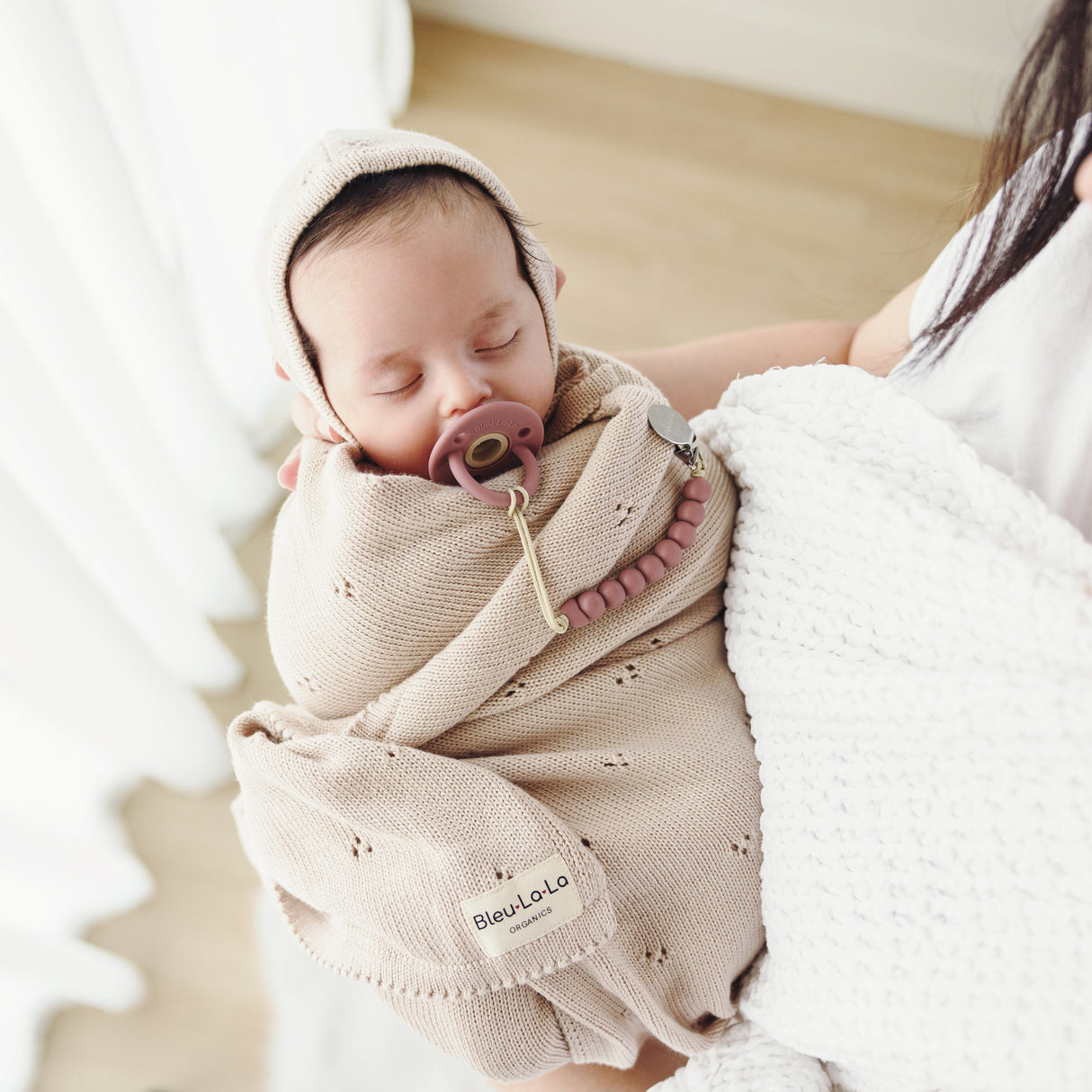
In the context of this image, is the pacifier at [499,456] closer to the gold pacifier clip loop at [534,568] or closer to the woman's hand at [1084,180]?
the gold pacifier clip loop at [534,568]

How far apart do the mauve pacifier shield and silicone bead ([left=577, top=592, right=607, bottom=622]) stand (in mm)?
93

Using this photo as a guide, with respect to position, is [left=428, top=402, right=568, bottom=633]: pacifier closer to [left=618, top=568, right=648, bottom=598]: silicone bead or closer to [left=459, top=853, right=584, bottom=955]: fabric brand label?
[left=618, top=568, right=648, bottom=598]: silicone bead

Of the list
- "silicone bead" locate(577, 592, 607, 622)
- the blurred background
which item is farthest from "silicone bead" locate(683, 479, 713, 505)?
the blurred background

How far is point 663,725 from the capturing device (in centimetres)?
71

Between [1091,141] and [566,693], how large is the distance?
1.66 ft

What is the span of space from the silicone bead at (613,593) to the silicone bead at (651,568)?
2 cm

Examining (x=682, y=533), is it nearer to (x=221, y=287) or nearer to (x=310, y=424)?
(x=310, y=424)

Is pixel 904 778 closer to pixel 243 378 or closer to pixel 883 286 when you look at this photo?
pixel 243 378

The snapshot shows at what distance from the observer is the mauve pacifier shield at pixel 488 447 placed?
672 mm

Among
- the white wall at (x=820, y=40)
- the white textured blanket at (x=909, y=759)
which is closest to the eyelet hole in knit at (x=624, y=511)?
the white textured blanket at (x=909, y=759)

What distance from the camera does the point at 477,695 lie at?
2.20 feet

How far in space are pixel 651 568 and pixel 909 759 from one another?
9.2 inches

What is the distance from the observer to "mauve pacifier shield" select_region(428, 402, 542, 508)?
67cm

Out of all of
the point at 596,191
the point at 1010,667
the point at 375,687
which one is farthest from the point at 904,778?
the point at 596,191
